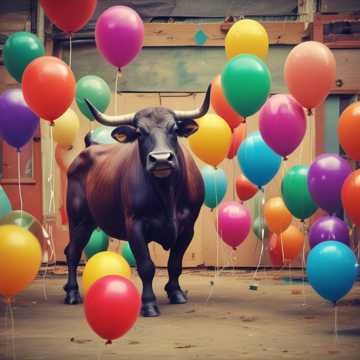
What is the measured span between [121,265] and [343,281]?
5.41 feet

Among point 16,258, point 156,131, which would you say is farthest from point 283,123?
point 16,258

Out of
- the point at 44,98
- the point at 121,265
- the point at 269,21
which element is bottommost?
the point at 121,265

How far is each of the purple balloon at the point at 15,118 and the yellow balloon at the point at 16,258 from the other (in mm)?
2585

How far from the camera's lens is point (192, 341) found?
5762mm

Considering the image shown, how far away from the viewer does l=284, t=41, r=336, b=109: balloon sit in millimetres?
7238

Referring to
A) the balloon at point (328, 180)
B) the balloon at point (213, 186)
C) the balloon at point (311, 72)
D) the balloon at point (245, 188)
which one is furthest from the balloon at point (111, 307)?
the balloon at point (245, 188)

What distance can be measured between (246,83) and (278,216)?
2.50 metres

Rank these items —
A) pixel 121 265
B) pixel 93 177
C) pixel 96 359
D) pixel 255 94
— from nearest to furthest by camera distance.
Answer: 1. pixel 96 359
2. pixel 121 265
3. pixel 255 94
4. pixel 93 177

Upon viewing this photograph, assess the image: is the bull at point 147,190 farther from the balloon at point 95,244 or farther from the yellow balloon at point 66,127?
the yellow balloon at point 66,127

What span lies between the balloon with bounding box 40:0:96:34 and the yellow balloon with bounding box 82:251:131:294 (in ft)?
7.53

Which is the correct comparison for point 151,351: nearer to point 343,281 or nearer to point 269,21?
point 343,281

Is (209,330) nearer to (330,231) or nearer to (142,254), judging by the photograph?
(142,254)

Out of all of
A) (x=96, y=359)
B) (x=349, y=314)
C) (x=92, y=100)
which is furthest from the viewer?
(x=92, y=100)

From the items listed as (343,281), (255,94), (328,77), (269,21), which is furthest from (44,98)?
(269,21)
